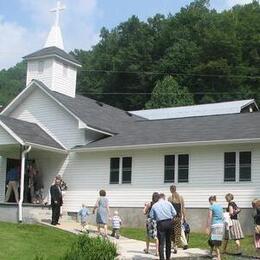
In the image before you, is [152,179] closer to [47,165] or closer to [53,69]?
[47,165]

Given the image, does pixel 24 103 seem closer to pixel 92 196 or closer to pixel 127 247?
pixel 92 196

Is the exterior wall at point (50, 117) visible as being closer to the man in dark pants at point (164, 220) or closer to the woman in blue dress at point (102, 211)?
the woman in blue dress at point (102, 211)

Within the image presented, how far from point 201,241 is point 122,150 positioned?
22.9ft

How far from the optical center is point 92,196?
27438 mm

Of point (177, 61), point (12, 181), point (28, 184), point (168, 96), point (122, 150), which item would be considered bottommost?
point (28, 184)

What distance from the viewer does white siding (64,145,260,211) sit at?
23.9 metres

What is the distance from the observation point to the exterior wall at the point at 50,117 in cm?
2888

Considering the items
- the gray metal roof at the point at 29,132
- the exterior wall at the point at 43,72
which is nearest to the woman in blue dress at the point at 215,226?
the gray metal roof at the point at 29,132

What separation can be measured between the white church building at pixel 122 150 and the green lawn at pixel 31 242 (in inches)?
163

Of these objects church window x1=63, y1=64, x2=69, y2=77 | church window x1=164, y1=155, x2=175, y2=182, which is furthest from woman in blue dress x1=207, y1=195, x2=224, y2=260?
church window x1=63, y1=64, x2=69, y2=77

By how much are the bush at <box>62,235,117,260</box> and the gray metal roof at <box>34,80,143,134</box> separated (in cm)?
1591

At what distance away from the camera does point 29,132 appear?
28.0 metres

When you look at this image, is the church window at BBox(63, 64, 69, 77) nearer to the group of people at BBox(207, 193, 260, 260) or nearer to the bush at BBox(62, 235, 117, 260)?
the group of people at BBox(207, 193, 260, 260)

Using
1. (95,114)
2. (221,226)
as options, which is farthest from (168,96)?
(221,226)
